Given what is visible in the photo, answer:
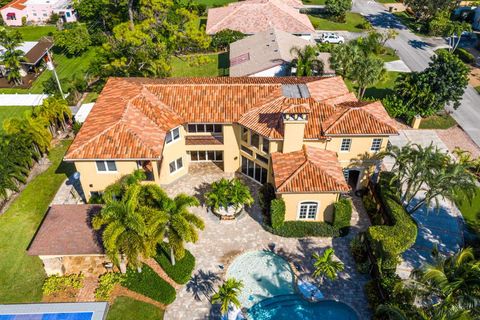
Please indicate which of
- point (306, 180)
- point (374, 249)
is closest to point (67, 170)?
point (306, 180)

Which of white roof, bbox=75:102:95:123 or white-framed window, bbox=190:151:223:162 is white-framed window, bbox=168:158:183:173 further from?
white roof, bbox=75:102:95:123

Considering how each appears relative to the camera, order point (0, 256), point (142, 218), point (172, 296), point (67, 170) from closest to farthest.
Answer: point (142, 218) → point (172, 296) → point (0, 256) → point (67, 170)

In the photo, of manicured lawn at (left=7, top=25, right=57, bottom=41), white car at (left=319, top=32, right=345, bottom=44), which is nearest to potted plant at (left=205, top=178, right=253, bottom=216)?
white car at (left=319, top=32, right=345, bottom=44)

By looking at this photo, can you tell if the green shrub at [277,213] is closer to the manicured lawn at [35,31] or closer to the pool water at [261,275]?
the pool water at [261,275]

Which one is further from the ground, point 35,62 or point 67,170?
point 35,62

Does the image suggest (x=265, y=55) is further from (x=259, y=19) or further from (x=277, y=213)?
(x=277, y=213)

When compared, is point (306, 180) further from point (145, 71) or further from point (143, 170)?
point (145, 71)

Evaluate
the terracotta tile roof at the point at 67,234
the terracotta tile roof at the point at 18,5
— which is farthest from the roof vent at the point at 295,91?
the terracotta tile roof at the point at 18,5
